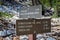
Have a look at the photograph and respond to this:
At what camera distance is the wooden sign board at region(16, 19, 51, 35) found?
269cm

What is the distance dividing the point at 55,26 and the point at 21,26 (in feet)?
7.71

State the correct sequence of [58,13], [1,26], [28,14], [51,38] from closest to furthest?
[28,14] < [51,38] < [1,26] < [58,13]

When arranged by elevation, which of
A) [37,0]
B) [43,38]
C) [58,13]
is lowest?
[43,38]

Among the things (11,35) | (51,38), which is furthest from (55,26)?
(11,35)

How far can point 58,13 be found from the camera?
19.0 feet

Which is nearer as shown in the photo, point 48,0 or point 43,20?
point 43,20

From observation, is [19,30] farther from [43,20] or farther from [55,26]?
[55,26]

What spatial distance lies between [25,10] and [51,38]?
1.37 meters

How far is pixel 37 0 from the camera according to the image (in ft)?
22.6

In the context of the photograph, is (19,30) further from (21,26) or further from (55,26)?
(55,26)

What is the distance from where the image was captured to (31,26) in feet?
8.97

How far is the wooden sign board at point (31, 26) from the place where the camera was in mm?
2693

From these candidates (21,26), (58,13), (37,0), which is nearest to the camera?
(21,26)

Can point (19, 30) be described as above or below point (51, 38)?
above
